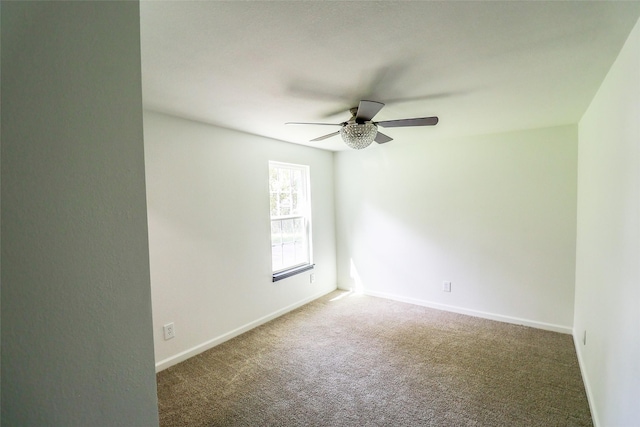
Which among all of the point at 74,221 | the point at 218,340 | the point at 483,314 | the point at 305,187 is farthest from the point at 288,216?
the point at 74,221

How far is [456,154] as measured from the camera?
12.3ft

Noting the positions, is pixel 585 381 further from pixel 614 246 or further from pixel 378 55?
pixel 378 55

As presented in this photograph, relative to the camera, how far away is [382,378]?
2443mm

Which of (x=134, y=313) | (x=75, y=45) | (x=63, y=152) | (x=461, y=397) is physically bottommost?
(x=461, y=397)

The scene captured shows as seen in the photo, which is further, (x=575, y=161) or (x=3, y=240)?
(x=575, y=161)

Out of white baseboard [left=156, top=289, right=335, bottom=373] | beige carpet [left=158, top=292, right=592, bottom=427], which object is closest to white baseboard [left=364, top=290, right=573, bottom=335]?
beige carpet [left=158, top=292, right=592, bottom=427]

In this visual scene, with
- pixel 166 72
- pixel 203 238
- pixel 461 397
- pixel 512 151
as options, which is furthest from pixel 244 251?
pixel 512 151

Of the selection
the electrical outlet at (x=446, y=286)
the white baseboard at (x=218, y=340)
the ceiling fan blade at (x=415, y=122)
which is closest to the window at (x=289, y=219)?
the white baseboard at (x=218, y=340)

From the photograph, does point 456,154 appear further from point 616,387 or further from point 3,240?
point 3,240

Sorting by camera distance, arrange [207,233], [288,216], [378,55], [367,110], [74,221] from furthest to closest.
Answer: [288,216] < [207,233] < [367,110] < [378,55] < [74,221]

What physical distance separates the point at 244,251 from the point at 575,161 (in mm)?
3544

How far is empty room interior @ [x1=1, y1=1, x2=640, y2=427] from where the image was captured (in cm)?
65

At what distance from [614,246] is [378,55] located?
1.62 meters

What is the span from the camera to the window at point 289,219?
3.87m
